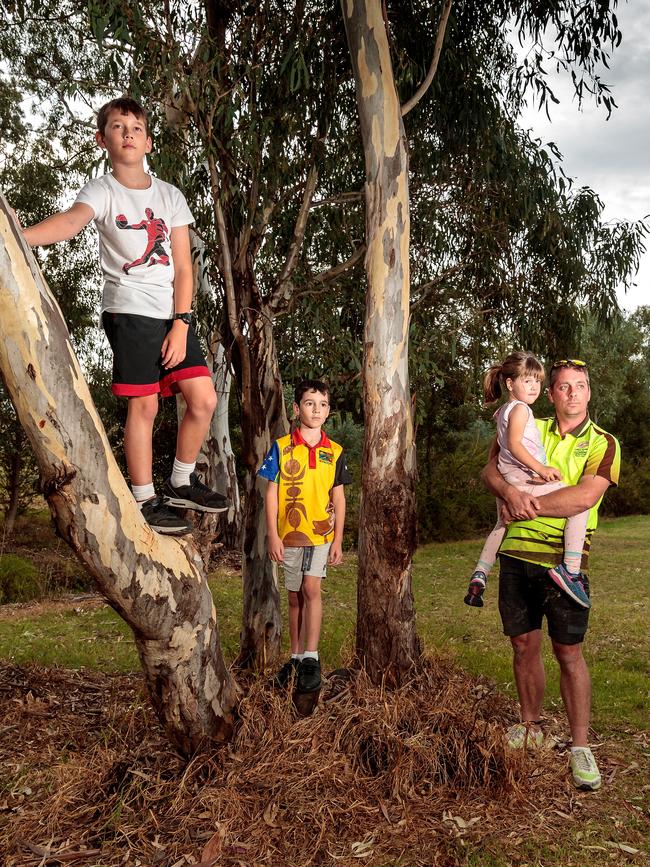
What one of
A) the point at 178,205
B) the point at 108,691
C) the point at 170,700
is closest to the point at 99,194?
the point at 178,205

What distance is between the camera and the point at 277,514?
4.16 metres

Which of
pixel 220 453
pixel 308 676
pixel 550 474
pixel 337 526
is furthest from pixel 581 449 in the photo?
pixel 220 453

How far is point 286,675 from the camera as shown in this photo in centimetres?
426

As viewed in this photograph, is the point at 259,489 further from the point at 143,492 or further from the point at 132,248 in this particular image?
the point at 132,248

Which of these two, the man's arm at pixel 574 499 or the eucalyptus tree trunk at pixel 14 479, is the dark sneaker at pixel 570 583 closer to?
the man's arm at pixel 574 499

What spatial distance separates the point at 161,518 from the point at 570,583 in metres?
1.89

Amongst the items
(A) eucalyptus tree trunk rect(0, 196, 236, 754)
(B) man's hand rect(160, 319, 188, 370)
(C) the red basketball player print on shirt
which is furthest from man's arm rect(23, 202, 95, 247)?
(B) man's hand rect(160, 319, 188, 370)

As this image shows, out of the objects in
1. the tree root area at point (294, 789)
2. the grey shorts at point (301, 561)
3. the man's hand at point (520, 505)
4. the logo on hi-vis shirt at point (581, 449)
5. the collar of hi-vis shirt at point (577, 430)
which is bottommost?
the tree root area at point (294, 789)

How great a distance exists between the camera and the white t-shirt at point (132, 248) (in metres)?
3.03

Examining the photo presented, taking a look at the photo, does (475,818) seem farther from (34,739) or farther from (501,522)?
(34,739)

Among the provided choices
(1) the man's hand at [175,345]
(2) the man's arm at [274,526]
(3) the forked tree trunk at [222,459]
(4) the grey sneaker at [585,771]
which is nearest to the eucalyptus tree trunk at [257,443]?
(2) the man's arm at [274,526]

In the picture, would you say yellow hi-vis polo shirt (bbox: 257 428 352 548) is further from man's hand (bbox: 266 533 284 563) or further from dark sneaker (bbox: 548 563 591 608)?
dark sneaker (bbox: 548 563 591 608)

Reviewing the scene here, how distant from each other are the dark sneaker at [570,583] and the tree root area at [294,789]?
82 cm

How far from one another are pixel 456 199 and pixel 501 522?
185 inches
